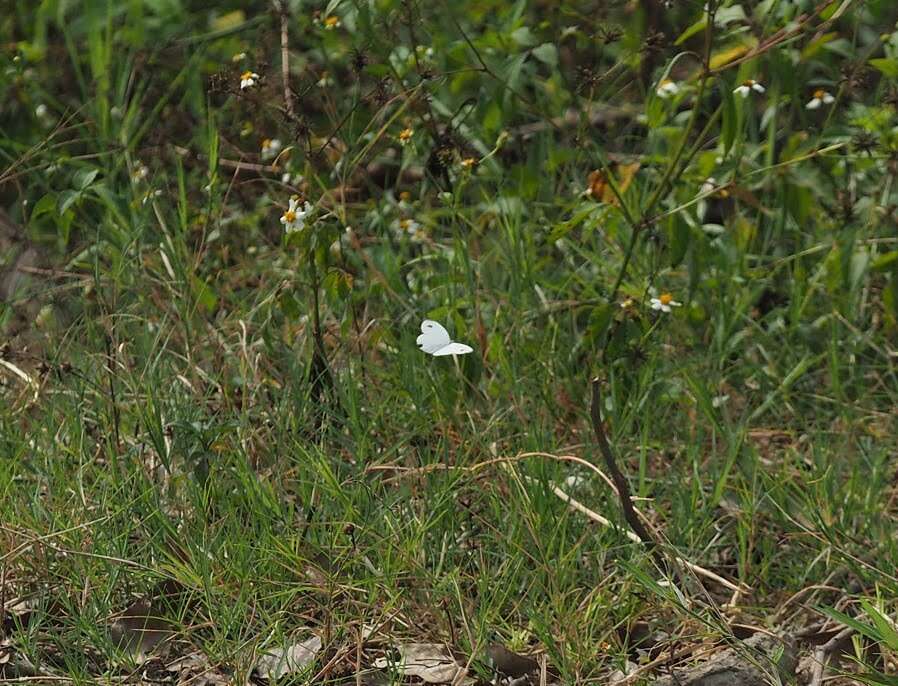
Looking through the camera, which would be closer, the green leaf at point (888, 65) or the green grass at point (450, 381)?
the green grass at point (450, 381)

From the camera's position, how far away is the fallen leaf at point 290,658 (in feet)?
7.85

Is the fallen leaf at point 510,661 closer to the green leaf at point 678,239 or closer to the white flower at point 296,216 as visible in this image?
the white flower at point 296,216

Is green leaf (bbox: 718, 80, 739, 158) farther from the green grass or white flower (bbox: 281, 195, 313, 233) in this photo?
white flower (bbox: 281, 195, 313, 233)

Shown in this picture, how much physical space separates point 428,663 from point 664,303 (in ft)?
3.85

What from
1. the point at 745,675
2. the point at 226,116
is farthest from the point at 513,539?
the point at 226,116

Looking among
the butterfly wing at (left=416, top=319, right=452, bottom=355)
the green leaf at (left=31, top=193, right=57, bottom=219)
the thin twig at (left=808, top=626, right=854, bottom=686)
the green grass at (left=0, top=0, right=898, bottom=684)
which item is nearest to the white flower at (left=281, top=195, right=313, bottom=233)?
the green grass at (left=0, top=0, right=898, bottom=684)

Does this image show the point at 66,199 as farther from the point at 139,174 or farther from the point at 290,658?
the point at 290,658

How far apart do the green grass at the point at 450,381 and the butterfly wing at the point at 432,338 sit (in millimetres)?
223

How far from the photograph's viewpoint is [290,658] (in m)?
2.42

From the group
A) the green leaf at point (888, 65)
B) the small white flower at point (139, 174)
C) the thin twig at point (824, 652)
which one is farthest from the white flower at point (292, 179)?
the thin twig at point (824, 652)

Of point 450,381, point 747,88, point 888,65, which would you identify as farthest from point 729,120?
point 450,381

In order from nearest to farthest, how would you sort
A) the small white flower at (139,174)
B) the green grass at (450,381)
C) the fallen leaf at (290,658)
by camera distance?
the fallen leaf at (290,658) < the green grass at (450,381) < the small white flower at (139,174)

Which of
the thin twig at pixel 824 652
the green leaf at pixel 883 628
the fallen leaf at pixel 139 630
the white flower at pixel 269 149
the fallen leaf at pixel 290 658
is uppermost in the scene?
the white flower at pixel 269 149

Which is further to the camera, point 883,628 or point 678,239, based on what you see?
point 678,239
